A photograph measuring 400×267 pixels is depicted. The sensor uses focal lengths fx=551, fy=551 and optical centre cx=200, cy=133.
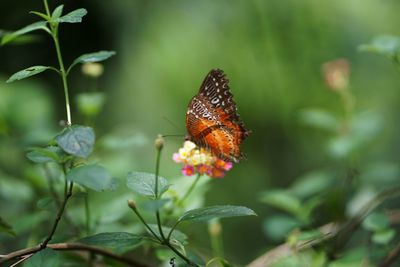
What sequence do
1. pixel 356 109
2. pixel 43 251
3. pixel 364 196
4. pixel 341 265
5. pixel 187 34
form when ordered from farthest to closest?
1. pixel 187 34
2. pixel 356 109
3. pixel 364 196
4. pixel 341 265
5. pixel 43 251

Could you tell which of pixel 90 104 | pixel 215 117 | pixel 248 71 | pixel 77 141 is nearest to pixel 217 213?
pixel 77 141

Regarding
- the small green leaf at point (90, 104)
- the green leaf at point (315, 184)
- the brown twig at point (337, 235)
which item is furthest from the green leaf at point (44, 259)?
the green leaf at point (315, 184)

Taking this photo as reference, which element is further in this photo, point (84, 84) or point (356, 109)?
point (84, 84)

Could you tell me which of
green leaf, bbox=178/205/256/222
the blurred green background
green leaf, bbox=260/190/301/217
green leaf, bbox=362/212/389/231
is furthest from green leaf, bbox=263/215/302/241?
the blurred green background

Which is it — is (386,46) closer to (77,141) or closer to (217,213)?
(217,213)

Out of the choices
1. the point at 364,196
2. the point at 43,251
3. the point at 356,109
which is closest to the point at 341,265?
the point at 364,196

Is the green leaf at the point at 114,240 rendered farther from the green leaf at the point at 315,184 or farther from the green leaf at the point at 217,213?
the green leaf at the point at 315,184

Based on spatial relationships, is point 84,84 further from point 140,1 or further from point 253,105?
point 253,105

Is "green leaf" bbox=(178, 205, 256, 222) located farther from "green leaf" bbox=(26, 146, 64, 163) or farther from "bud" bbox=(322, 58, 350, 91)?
"bud" bbox=(322, 58, 350, 91)
